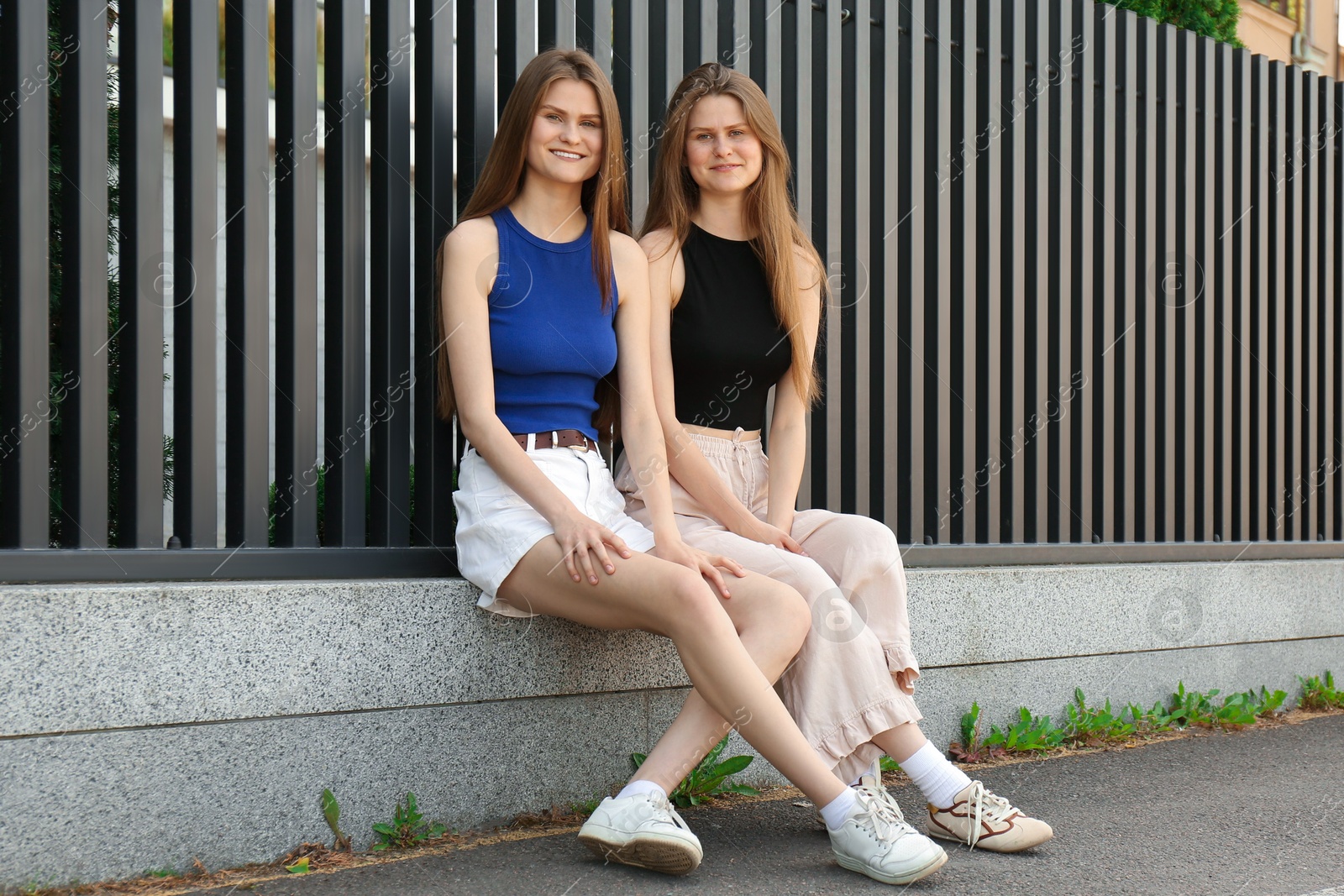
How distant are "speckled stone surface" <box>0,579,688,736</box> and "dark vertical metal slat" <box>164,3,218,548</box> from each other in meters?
0.30

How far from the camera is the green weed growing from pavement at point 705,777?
3.45 metres

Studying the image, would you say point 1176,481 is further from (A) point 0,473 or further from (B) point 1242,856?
(A) point 0,473

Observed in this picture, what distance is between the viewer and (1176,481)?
5.55 meters

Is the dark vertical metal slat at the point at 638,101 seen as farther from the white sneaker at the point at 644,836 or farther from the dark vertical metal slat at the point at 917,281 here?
the white sneaker at the point at 644,836

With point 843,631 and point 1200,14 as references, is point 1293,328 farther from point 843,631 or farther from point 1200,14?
point 843,631

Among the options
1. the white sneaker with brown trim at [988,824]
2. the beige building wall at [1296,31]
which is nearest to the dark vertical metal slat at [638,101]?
the white sneaker with brown trim at [988,824]

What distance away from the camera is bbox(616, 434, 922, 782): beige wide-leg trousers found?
2961mm

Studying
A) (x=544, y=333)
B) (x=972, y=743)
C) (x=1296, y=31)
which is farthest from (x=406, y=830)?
(x=1296, y=31)

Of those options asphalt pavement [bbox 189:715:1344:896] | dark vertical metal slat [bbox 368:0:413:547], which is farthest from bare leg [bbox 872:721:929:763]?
dark vertical metal slat [bbox 368:0:413:547]

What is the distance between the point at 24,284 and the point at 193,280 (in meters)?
0.37

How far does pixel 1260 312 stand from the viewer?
5.80 meters

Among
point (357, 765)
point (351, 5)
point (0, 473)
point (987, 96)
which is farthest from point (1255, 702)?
point (0, 473)

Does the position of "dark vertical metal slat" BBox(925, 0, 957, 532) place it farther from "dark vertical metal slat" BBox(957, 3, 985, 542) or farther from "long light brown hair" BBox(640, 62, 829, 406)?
"long light brown hair" BBox(640, 62, 829, 406)

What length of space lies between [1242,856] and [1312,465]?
3.55 m
